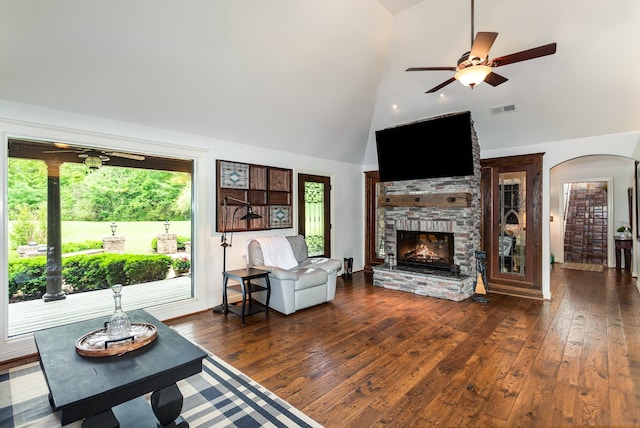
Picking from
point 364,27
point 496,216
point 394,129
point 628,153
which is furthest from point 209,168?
point 628,153

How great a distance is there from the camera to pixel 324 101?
479 cm

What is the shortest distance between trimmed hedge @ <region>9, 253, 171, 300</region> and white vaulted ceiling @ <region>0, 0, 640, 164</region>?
1790 millimetres

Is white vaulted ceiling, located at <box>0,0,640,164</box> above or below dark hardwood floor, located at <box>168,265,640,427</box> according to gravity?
above

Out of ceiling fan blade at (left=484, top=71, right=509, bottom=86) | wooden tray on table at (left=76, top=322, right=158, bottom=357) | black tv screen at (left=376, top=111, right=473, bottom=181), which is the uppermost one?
ceiling fan blade at (left=484, top=71, right=509, bottom=86)

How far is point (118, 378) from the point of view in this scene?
1691 millimetres

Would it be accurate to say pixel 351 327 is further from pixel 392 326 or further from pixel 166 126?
pixel 166 126

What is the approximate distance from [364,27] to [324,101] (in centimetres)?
119

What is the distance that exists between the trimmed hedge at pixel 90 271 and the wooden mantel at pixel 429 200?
400 cm

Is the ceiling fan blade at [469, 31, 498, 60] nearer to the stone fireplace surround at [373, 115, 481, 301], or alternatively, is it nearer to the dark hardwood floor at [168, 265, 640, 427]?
the stone fireplace surround at [373, 115, 481, 301]

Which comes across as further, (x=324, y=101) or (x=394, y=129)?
(x=394, y=129)

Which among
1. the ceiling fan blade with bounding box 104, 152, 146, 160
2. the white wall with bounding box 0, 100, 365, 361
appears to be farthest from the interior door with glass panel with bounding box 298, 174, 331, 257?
the ceiling fan blade with bounding box 104, 152, 146, 160

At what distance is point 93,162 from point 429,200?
197 inches

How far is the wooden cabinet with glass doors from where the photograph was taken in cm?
490

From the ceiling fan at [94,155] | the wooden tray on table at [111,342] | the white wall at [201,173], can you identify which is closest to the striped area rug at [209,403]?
the wooden tray on table at [111,342]
